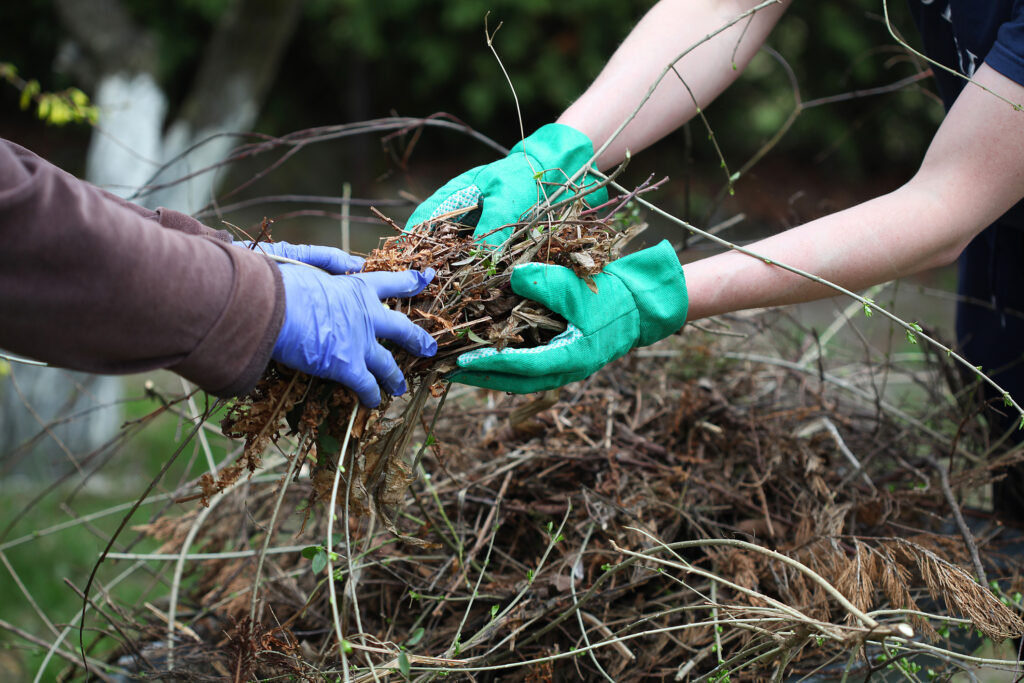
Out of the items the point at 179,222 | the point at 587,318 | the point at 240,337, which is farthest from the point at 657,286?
the point at 179,222

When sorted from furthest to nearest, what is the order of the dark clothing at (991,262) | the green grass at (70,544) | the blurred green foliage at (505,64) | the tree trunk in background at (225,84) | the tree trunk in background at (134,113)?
the blurred green foliage at (505,64) → the tree trunk in background at (225,84) → the tree trunk in background at (134,113) → the green grass at (70,544) → the dark clothing at (991,262)

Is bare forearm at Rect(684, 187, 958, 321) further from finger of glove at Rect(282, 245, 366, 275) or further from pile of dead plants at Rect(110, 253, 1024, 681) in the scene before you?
finger of glove at Rect(282, 245, 366, 275)

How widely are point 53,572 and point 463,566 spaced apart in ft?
9.51

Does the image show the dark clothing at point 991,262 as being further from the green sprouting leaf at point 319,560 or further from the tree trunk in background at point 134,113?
the tree trunk in background at point 134,113

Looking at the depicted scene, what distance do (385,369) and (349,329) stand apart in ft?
0.34

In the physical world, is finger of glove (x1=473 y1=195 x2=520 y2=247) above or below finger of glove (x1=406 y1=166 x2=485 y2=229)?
A: below

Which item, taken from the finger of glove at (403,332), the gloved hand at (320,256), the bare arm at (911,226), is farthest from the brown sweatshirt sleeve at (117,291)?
the bare arm at (911,226)

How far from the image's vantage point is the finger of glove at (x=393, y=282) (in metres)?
1.24

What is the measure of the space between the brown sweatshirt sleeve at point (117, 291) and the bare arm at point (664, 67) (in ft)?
2.99

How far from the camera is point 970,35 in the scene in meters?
1.45

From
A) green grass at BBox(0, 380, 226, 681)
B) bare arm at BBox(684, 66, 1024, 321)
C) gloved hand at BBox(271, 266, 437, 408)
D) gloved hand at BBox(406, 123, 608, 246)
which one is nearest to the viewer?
gloved hand at BBox(271, 266, 437, 408)

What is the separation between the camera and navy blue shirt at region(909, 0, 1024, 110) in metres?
1.22

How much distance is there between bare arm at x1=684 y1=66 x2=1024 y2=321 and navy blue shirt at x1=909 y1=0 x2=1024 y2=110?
1.3 inches

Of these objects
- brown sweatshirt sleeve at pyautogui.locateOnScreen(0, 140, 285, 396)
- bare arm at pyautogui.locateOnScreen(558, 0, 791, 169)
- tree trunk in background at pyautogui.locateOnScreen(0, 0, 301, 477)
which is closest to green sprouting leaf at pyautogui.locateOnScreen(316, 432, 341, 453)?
brown sweatshirt sleeve at pyautogui.locateOnScreen(0, 140, 285, 396)
